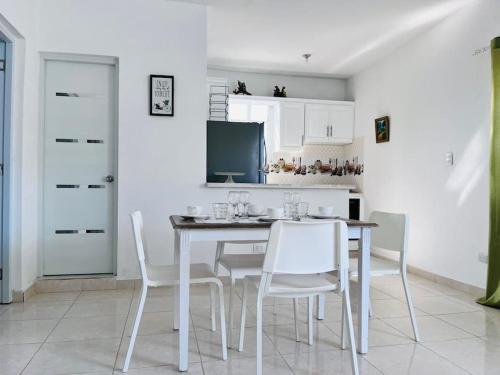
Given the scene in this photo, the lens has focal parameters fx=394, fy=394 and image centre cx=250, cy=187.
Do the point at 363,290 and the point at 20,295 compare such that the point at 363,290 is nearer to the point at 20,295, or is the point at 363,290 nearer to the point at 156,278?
the point at 156,278

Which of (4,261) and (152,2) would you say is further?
(152,2)

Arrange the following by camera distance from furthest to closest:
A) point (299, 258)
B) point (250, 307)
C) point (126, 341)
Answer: point (250, 307), point (126, 341), point (299, 258)

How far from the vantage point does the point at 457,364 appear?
6.70ft

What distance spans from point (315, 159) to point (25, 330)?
457cm

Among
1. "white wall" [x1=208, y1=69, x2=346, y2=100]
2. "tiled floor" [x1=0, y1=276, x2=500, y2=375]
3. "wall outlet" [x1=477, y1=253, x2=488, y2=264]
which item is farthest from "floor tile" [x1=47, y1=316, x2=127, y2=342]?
"white wall" [x1=208, y1=69, x2=346, y2=100]

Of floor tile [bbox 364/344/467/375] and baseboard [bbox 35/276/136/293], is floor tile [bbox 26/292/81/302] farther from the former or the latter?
floor tile [bbox 364/344/467/375]

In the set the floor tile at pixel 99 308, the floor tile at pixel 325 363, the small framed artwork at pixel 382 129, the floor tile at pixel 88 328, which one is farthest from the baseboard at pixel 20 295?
the small framed artwork at pixel 382 129

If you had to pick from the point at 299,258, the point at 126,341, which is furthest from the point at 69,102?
the point at 299,258

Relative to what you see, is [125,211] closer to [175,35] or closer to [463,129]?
[175,35]

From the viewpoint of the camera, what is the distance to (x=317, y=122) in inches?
228

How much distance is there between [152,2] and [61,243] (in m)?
2.35

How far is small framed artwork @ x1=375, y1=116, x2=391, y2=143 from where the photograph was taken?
4.95 meters

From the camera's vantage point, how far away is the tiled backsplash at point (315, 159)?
237 inches

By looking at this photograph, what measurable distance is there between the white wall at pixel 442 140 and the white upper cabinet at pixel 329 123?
0.70m
